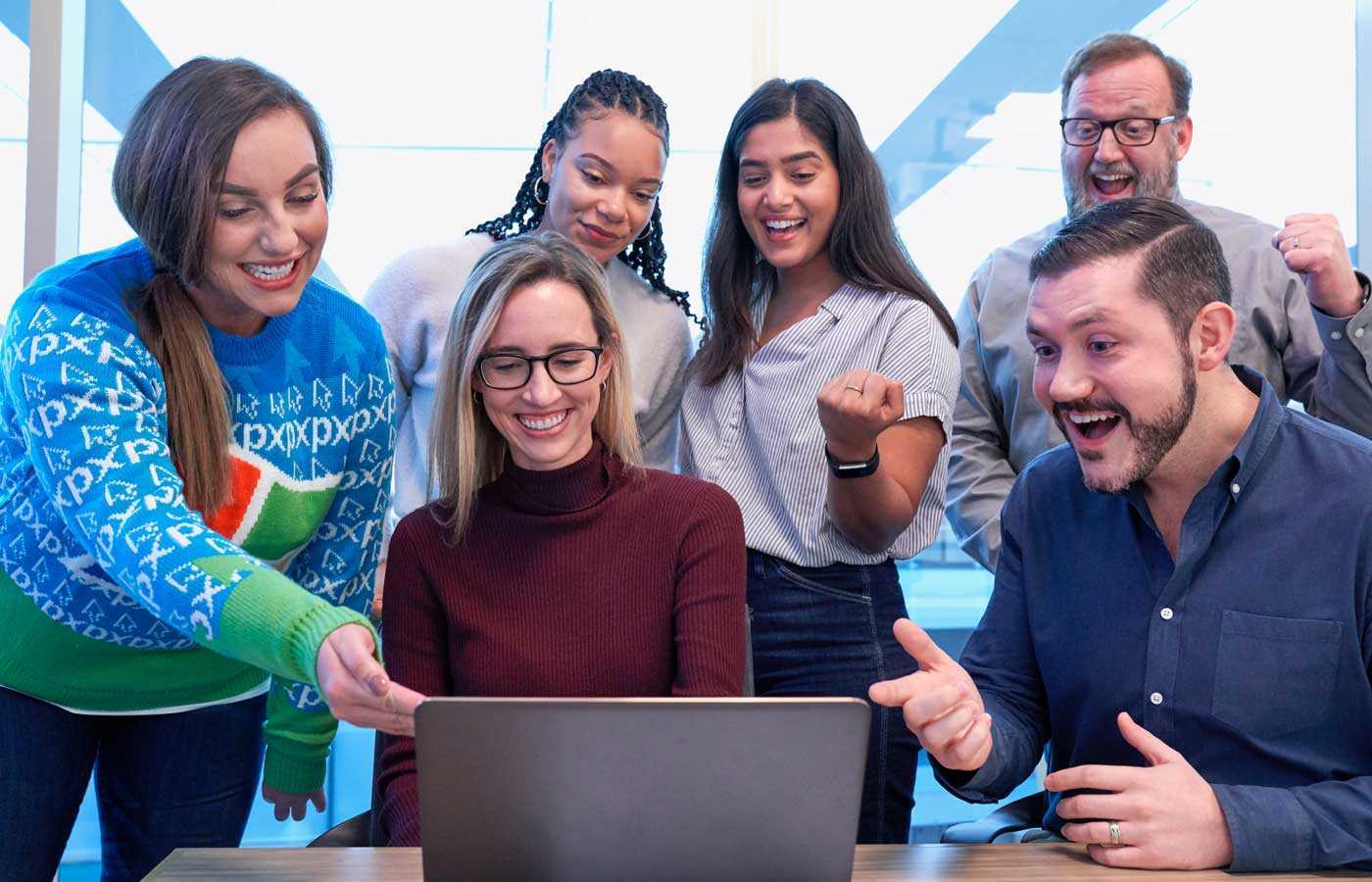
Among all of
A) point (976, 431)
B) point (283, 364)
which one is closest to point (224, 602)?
point (283, 364)

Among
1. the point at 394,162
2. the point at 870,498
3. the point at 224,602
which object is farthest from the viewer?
the point at 394,162

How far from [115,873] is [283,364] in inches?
28.6

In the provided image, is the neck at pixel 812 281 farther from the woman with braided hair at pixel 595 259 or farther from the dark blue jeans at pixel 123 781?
the dark blue jeans at pixel 123 781

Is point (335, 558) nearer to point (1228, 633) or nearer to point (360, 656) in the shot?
point (360, 656)

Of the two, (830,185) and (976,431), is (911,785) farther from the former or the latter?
(830,185)

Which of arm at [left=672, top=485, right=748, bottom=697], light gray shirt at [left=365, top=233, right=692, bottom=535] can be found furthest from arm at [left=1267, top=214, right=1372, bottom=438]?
light gray shirt at [left=365, top=233, right=692, bottom=535]

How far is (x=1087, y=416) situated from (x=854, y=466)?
409mm

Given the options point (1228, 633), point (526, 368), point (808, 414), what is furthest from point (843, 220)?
point (1228, 633)

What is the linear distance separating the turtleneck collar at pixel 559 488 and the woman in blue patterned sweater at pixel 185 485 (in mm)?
192

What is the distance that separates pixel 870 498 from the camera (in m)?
1.94

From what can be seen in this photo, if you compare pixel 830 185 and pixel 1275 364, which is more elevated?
pixel 830 185

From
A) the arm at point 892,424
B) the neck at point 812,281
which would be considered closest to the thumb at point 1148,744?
the arm at point 892,424

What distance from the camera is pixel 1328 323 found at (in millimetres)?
1996

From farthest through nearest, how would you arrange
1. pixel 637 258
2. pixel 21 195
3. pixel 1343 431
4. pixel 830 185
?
1. pixel 21 195
2. pixel 637 258
3. pixel 830 185
4. pixel 1343 431
